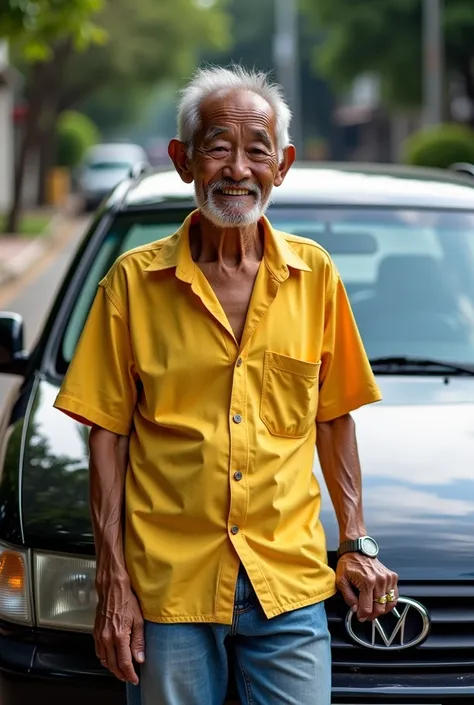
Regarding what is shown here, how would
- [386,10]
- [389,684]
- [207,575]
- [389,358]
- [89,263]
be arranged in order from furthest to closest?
[386,10] < [89,263] < [389,358] < [389,684] < [207,575]

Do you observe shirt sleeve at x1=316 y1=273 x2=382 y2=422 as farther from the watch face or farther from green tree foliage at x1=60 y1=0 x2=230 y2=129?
green tree foliage at x1=60 y1=0 x2=230 y2=129

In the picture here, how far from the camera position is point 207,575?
2.38 m

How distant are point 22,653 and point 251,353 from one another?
3.59ft

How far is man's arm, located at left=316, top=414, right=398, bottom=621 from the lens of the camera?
2.51 meters

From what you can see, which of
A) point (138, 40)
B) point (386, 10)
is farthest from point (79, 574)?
point (138, 40)

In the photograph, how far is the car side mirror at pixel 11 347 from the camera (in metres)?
4.27

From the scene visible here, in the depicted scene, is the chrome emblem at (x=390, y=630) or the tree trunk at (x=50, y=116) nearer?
the chrome emblem at (x=390, y=630)

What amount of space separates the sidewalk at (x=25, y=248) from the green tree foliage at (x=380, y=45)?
35.1 feet

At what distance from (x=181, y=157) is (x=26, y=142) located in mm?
24441

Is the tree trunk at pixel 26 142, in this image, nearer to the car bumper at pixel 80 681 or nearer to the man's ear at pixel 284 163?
the car bumper at pixel 80 681

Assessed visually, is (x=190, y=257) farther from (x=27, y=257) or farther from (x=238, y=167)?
(x=27, y=257)

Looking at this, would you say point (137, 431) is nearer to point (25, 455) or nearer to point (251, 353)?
point (251, 353)

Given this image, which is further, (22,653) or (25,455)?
(25,455)

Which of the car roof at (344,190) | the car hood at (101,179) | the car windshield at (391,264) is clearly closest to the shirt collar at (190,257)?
the car windshield at (391,264)
